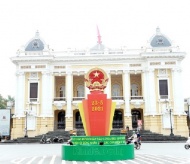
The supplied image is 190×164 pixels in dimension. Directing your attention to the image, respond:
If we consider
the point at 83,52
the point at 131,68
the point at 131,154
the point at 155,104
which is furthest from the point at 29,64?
the point at 131,154

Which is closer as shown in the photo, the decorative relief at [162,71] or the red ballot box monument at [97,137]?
the red ballot box monument at [97,137]

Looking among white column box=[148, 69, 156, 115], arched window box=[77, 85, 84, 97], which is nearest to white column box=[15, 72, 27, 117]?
arched window box=[77, 85, 84, 97]

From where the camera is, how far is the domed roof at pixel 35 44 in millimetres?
41487

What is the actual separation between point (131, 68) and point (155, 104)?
587 centimetres

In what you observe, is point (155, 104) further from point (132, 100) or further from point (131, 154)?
point (131, 154)

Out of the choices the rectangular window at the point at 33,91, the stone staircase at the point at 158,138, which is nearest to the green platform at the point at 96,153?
the stone staircase at the point at 158,138

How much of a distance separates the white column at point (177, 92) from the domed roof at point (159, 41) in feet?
13.6

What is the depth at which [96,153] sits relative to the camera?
45.4 ft

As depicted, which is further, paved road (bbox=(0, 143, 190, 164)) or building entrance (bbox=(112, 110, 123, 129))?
building entrance (bbox=(112, 110, 123, 129))

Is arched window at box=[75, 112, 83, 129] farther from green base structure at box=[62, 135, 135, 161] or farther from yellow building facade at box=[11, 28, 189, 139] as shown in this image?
green base structure at box=[62, 135, 135, 161]

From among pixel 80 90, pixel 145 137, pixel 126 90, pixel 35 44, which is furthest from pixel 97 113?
pixel 35 44

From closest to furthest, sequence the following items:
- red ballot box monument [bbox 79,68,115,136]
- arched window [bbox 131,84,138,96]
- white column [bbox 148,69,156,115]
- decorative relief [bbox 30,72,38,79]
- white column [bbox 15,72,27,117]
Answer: red ballot box monument [bbox 79,68,115,136] → white column [bbox 148,69,156,115] → white column [bbox 15,72,27,117] → decorative relief [bbox 30,72,38,79] → arched window [bbox 131,84,138,96]

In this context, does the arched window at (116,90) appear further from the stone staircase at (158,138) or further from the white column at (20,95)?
the white column at (20,95)

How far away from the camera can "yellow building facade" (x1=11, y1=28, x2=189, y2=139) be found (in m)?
38.2
